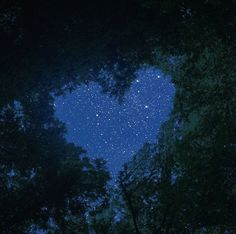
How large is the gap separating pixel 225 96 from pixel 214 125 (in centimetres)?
129

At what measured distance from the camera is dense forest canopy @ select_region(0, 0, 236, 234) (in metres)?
11.3

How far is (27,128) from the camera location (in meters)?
12.8

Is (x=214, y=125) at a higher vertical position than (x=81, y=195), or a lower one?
higher

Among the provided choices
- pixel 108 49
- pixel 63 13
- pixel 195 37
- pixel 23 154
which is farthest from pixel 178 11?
pixel 23 154

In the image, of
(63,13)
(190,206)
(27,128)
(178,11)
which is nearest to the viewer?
(63,13)

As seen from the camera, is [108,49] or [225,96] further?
[225,96]

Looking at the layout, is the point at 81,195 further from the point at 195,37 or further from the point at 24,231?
the point at 195,37

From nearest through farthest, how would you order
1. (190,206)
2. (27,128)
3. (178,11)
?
1. (178,11)
2. (27,128)
3. (190,206)

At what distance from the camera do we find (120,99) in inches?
553

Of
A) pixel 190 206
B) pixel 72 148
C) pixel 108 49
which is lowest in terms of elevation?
pixel 190 206

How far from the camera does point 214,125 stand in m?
14.4

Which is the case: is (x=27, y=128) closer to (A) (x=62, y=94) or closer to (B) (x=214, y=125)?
(A) (x=62, y=94)

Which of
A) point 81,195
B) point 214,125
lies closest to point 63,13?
point 81,195

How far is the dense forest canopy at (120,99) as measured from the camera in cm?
1131
